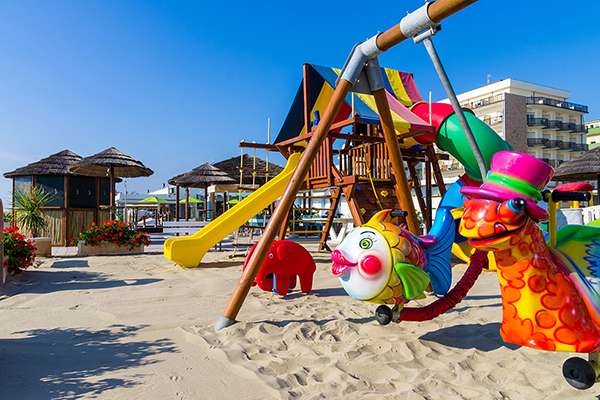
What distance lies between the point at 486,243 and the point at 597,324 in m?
0.72

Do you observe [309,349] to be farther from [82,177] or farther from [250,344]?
[82,177]

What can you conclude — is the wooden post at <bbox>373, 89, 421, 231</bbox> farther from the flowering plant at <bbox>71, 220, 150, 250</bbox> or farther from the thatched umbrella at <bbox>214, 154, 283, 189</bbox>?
the thatched umbrella at <bbox>214, 154, 283, 189</bbox>

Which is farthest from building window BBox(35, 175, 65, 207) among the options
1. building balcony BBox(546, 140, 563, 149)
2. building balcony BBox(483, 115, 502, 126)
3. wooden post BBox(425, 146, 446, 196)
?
building balcony BBox(546, 140, 563, 149)

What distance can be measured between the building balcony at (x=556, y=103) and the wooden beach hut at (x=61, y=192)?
48500mm

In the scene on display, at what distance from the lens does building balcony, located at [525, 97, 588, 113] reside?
48000 millimetres

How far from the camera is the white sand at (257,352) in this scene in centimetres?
265

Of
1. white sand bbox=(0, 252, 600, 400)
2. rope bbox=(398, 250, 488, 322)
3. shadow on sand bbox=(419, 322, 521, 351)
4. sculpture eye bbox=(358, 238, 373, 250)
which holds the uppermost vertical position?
sculpture eye bbox=(358, 238, 373, 250)

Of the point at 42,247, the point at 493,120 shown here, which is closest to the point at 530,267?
the point at 42,247

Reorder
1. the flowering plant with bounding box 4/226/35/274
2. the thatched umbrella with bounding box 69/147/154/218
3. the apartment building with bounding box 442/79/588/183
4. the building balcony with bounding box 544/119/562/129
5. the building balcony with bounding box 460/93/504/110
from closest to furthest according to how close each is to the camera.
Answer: the flowering plant with bounding box 4/226/35/274, the thatched umbrella with bounding box 69/147/154/218, the apartment building with bounding box 442/79/588/183, the building balcony with bounding box 460/93/504/110, the building balcony with bounding box 544/119/562/129

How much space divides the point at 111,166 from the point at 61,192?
2.60 metres

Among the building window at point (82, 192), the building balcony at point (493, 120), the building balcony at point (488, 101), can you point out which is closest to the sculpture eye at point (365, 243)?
the building window at point (82, 192)

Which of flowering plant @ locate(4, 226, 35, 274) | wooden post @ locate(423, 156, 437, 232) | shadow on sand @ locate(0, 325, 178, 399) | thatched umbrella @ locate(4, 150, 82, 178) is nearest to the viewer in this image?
shadow on sand @ locate(0, 325, 178, 399)

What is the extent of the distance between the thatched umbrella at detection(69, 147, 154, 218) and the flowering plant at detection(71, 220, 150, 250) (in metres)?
1.22

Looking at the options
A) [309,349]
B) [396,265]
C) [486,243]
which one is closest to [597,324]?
[486,243]
